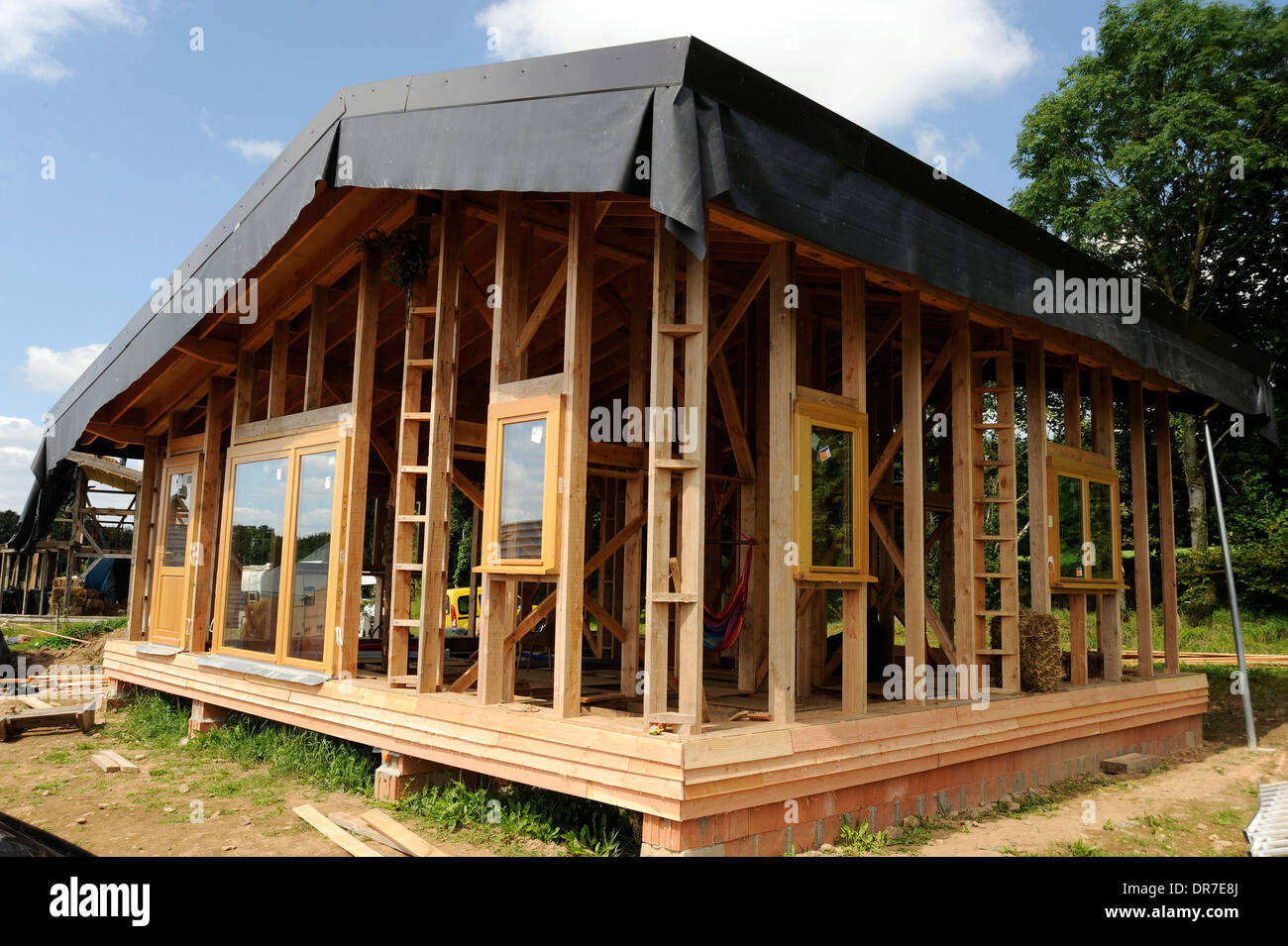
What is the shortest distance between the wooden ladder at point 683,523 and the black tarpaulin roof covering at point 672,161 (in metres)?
0.58

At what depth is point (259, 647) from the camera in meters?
7.48

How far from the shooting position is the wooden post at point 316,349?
24.2ft

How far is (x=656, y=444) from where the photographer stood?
4.47m

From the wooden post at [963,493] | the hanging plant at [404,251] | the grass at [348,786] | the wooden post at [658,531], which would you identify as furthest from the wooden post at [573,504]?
the wooden post at [963,493]

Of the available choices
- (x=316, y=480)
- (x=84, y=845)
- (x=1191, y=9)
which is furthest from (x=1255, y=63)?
(x=84, y=845)

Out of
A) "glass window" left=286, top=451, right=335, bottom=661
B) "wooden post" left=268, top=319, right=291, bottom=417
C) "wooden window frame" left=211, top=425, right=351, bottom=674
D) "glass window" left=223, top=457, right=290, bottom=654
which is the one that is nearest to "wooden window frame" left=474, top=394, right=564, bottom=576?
"wooden window frame" left=211, top=425, right=351, bottom=674

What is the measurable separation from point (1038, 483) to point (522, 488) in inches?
169

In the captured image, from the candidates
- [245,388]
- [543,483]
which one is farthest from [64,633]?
[543,483]

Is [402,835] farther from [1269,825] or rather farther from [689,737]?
[1269,825]

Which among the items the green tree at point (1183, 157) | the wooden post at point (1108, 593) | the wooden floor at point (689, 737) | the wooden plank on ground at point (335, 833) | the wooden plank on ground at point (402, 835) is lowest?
the wooden plank on ground at point (335, 833)

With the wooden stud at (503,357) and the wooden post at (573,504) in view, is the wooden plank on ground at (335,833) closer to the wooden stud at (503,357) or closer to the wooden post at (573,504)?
the wooden stud at (503,357)

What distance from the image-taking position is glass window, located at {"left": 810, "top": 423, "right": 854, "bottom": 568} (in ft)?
16.6

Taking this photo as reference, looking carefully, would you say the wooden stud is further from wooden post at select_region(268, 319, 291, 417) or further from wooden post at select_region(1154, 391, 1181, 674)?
wooden post at select_region(1154, 391, 1181, 674)
